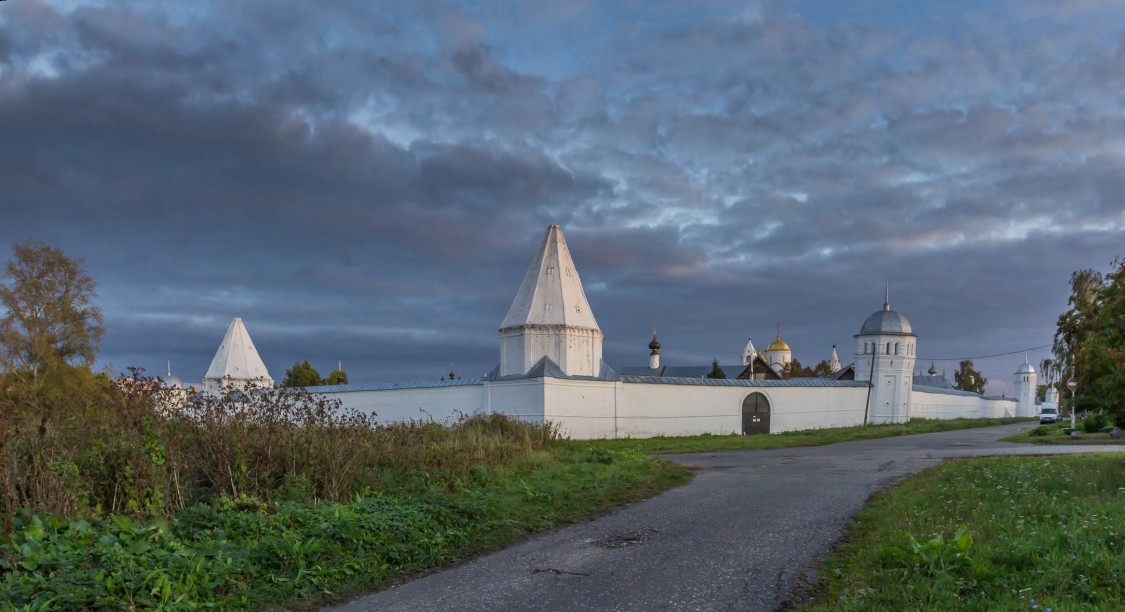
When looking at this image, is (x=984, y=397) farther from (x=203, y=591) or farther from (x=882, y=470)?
(x=203, y=591)

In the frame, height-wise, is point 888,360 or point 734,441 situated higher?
point 888,360

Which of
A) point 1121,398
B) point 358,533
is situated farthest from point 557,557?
point 1121,398

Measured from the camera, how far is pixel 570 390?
27.8m

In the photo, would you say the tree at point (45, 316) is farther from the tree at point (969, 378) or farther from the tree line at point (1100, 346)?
the tree at point (969, 378)

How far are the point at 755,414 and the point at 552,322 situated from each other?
10.2 metres

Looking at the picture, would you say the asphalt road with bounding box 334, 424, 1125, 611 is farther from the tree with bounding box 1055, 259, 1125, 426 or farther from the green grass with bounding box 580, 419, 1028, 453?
the green grass with bounding box 580, 419, 1028, 453

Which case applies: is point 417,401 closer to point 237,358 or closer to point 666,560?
point 237,358

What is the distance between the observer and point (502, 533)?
8148mm

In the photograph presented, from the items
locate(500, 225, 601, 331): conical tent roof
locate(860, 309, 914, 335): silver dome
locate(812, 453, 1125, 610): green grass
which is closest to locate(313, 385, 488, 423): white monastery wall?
locate(500, 225, 601, 331): conical tent roof

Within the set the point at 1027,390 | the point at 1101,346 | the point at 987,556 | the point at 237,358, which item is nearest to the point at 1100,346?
the point at 1101,346

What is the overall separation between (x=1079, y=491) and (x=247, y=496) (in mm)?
9339

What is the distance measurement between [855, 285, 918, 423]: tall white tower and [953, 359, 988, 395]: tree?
6643cm

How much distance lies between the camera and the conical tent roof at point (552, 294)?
30.9m

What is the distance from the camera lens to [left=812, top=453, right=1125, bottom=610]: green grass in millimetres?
4867
